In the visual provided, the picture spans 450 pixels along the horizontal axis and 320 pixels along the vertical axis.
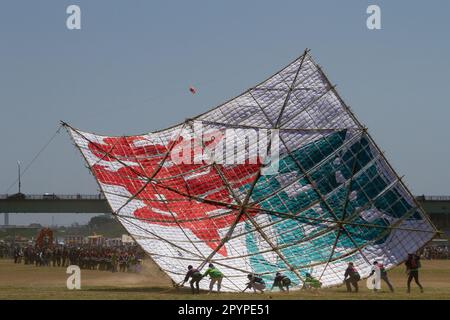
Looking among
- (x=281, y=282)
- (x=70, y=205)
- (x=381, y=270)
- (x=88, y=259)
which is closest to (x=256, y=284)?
(x=281, y=282)

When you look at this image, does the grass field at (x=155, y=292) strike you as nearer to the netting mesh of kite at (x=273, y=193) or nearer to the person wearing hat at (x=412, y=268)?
the person wearing hat at (x=412, y=268)

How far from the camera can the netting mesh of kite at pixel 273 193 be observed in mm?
47156

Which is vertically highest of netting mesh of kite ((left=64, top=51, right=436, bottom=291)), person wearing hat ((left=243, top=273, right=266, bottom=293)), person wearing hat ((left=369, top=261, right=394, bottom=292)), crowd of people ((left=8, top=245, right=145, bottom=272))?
netting mesh of kite ((left=64, top=51, right=436, bottom=291))

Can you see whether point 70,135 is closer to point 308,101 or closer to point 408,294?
point 308,101

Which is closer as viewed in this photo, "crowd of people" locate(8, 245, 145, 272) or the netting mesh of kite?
the netting mesh of kite

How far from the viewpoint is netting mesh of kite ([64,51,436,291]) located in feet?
155

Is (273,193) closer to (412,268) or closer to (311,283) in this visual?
(311,283)

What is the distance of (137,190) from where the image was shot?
159 ft

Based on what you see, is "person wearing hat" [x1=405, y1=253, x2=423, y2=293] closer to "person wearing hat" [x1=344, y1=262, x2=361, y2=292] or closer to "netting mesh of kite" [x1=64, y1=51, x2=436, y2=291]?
"netting mesh of kite" [x1=64, y1=51, x2=436, y2=291]

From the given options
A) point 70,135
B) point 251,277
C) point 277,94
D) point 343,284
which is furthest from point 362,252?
point 70,135

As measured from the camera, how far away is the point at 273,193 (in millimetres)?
49219

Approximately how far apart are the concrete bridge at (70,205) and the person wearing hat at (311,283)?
10863 cm

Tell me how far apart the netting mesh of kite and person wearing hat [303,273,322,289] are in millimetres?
473

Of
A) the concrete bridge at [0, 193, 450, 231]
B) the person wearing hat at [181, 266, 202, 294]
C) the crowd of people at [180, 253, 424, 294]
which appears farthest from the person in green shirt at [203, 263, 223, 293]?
the concrete bridge at [0, 193, 450, 231]
